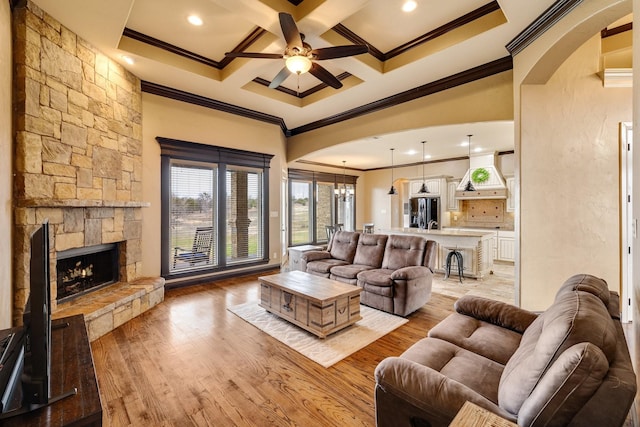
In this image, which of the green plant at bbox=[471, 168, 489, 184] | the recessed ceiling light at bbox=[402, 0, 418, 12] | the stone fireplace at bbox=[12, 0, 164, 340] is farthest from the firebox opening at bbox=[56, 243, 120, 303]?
the green plant at bbox=[471, 168, 489, 184]

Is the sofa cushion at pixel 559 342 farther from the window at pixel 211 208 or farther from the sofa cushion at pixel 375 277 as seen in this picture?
the window at pixel 211 208

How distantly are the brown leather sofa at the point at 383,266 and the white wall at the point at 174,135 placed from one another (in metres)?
1.82

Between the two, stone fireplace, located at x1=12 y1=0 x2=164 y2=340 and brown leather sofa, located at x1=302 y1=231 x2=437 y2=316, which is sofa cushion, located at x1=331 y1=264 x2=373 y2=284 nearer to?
brown leather sofa, located at x1=302 y1=231 x2=437 y2=316

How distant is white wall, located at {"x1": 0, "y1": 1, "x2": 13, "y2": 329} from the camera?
2.35 meters

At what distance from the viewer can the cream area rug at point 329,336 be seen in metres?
2.74

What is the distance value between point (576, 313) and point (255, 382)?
7.14ft

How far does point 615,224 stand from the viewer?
301 centimetres

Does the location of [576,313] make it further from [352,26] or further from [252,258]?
[252,258]

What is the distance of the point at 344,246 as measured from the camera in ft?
16.6

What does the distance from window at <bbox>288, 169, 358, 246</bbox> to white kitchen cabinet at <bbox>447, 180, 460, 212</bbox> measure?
11.1 ft

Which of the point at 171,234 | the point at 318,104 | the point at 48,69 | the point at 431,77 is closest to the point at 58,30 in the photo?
the point at 48,69

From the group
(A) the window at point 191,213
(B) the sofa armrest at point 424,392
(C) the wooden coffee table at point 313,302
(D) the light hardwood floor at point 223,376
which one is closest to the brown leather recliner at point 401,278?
(D) the light hardwood floor at point 223,376

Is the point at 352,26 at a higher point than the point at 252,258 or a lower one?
higher

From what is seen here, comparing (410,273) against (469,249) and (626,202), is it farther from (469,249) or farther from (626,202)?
(469,249)
